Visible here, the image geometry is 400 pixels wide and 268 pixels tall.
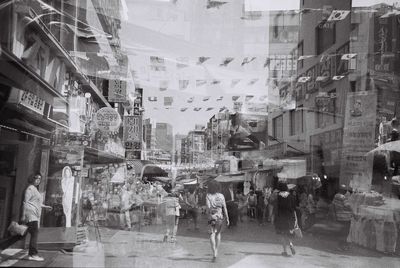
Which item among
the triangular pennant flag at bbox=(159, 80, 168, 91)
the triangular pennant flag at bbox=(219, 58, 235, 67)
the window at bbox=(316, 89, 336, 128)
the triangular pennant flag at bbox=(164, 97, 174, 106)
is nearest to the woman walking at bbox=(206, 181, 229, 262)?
the triangular pennant flag at bbox=(164, 97, 174, 106)

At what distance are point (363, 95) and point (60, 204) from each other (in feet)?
24.1

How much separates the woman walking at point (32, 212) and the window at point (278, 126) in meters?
10.9

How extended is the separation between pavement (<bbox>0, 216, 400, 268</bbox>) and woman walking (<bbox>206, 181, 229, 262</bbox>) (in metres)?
0.14

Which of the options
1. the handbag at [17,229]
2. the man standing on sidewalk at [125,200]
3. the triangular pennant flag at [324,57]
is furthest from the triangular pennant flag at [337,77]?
the handbag at [17,229]

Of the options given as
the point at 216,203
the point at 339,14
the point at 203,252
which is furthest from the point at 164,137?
the point at 339,14

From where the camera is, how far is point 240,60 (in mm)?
7617

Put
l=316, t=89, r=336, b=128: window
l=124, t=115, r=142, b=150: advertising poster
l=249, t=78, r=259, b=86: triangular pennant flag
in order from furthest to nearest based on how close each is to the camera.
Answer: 1. l=316, t=89, r=336, b=128: window
2. l=249, t=78, r=259, b=86: triangular pennant flag
3. l=124, t=115, r=142, b=150: advertising poster

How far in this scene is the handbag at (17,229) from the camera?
4258 mm

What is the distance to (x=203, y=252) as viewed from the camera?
626 cm

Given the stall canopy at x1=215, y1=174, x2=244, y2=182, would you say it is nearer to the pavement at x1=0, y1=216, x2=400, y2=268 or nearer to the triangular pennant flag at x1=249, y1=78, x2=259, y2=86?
the pavement at x1=0, y1=216, x2=400, y2=268

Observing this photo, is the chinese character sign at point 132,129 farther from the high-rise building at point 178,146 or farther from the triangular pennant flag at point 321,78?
the triangular pennant flag at point 321,78

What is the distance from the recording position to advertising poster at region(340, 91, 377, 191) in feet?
27.3

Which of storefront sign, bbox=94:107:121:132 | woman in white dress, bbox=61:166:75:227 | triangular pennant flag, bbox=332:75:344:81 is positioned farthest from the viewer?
triangular pennant flag, bbox=332:75:344:81

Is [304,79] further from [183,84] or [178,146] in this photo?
[178,146]
